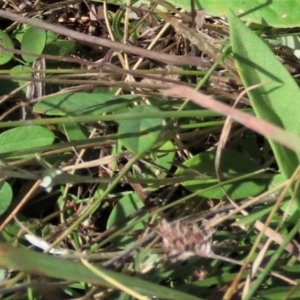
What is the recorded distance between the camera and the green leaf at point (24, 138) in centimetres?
107

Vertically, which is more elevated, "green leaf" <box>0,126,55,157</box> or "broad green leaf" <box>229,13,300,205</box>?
"broad green leaf" <box>229,13,300,205</box>

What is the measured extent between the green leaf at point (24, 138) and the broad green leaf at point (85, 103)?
0.22ft

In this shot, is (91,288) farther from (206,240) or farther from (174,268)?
(206,240)

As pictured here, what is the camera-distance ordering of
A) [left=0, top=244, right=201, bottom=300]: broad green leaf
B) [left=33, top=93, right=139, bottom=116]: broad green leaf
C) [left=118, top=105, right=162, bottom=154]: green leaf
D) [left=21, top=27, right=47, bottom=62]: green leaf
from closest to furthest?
1. [left=0, top=244, right=201, bottom=300]: broad green leaf
2. [left=118, top=105, right=162, bottom=154]: green leaf
3. [left=33, top=93, right=139, bottom=116]: broad green leaf
4. [left=21, top=27, right=47, bottom=62]: green leaf

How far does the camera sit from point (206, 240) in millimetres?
783

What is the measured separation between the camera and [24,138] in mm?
1073

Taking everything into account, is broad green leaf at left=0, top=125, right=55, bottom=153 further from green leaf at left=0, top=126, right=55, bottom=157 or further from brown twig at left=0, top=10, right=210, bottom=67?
brown twig at left=0, top=10, right=210, bottom=67

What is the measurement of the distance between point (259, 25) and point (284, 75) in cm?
23

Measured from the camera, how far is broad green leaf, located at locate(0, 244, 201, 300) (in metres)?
0.54

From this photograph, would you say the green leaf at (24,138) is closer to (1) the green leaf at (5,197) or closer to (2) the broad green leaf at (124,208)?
(1) the green leaf at (5,197)

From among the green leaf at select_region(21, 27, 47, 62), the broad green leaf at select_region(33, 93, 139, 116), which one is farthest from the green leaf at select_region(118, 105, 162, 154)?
the green leaf at select_region(21, 27, 47, 62)

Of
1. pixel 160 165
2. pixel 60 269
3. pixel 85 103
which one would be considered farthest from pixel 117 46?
pixel 60 269

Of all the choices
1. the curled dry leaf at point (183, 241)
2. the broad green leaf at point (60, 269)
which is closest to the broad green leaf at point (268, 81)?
the curled dry leaf at point (183, 241)

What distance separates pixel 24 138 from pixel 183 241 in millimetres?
458
